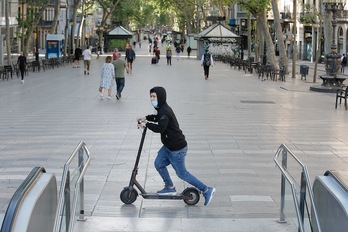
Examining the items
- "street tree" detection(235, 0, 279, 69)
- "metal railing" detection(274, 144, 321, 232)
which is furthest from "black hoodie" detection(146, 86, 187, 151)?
"street tree" detection(235, 0, 279, 69)

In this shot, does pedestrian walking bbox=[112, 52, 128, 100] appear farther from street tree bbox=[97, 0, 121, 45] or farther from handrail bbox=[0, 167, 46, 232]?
street tree bbox=[97, 0, 121, 45]

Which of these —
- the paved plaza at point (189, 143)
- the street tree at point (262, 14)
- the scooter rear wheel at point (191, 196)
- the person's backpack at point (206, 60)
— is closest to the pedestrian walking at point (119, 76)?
the paved plaza at point (189, 143)

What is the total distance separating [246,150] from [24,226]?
1064 centimetres

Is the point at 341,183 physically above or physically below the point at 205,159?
above

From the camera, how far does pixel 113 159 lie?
560 inches

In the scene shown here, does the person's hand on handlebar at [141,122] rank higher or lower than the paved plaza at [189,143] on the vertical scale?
higher

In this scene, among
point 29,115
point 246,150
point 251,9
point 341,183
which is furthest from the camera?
point 251,9

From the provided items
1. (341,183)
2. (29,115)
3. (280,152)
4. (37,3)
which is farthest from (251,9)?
(341,183)

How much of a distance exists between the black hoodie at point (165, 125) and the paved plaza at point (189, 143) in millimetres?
851

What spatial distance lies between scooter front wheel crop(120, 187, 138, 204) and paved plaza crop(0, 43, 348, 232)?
91 millimetres

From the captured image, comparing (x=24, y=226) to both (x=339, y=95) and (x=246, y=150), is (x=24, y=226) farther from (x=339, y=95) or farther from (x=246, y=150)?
(x=339, y=95)

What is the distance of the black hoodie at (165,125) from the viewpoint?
10078 millimetres

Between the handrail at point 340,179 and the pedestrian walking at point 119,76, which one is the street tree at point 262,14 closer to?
the pedestrian walking at point 119,76

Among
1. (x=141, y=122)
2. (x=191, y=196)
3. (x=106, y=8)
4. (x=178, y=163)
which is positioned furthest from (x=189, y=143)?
(x=106, y=8)
